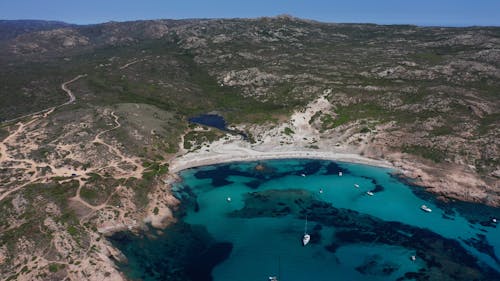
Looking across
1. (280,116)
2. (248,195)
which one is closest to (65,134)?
(248,195)

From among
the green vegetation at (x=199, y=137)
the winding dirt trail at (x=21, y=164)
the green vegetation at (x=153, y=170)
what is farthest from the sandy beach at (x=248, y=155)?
the winding dirt trail at (x=21, y=164)

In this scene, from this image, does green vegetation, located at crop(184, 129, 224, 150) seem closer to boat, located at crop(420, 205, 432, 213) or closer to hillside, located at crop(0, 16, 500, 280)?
hillside, located at crop(0, 16, 500, 280)

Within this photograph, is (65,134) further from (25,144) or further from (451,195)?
(451,195)

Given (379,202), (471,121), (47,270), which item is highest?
(471,121)

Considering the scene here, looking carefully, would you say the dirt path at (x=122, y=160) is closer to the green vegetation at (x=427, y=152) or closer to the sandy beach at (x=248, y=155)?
the sandy beach at (x=248, y=155)

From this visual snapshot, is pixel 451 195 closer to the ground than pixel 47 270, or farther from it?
farther from it

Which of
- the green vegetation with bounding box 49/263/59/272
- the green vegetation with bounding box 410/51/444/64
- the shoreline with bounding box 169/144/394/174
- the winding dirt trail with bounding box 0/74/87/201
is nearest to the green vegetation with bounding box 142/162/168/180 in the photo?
the shoreline with bounding box 169/144/394/174

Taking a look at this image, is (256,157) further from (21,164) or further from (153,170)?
(21,164)
